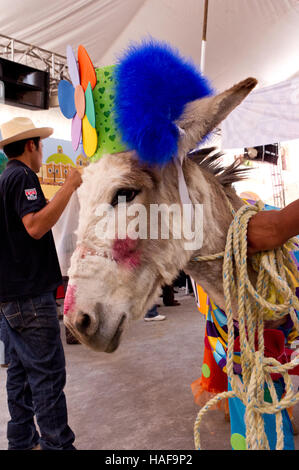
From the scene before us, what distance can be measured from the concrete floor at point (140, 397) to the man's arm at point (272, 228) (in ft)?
4.08

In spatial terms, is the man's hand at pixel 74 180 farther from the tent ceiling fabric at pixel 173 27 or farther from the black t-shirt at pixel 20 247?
the tent ceiling fabric at pixel 173 27

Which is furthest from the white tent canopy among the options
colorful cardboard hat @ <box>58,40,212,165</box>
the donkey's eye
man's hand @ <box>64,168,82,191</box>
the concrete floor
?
the donkey's eye

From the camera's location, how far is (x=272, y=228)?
2.98 feet

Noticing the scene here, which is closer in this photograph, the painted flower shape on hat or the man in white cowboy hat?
the painted flower shape on hat

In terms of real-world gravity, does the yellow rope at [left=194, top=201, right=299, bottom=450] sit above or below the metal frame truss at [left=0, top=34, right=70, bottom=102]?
below

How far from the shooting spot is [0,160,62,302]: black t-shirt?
5.46 ft

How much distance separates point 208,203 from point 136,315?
39cm

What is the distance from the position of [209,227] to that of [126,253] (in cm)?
27

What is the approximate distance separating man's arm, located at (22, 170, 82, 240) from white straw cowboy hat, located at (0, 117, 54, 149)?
19.1 inches

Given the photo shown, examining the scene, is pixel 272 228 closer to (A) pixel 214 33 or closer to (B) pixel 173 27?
(B) pixel 173 27

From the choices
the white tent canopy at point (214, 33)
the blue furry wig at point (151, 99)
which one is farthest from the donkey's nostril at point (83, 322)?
the white tent canopy at point (214, 33)

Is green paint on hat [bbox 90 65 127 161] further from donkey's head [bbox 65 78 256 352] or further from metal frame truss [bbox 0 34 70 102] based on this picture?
metal frame truss [bbox 0 34 70 102]

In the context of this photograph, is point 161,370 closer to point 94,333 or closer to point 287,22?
point 94,333
